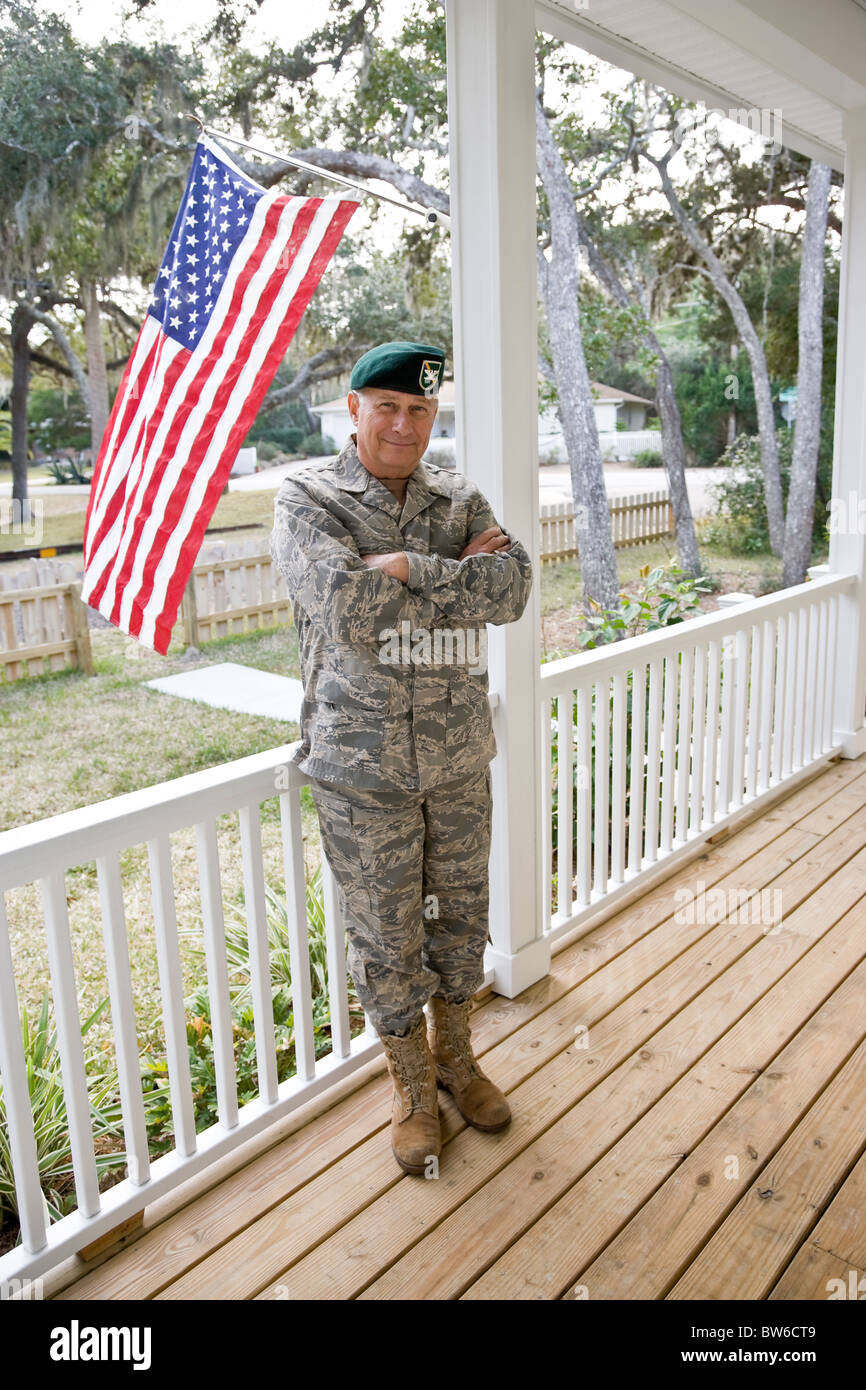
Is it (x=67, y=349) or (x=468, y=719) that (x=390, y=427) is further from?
(x=67, y=349)

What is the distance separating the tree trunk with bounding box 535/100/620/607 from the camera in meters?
5.53

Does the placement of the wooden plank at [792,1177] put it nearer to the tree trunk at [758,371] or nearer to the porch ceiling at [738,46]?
the porch ceiling at [738,46]

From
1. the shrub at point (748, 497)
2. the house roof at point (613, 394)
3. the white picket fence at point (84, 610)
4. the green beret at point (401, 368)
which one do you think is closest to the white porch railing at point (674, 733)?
the white picket fence at point (84, 610)

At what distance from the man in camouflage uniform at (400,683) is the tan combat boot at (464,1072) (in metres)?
0.10

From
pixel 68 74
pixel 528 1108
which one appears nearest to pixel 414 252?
pixel 68 74

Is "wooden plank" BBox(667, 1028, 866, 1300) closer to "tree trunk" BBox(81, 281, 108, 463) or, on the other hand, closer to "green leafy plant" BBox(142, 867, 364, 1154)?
"green leafy plant" BBox(142, 867, 364, 1154)

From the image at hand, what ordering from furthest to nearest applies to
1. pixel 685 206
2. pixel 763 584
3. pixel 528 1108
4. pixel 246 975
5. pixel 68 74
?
1. pixel 763 584
2. pixel 685 206
3. pixel 68 74
4. pixel 246 975
5. pixel 528 1108

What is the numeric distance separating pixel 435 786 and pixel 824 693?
3061 millimetres

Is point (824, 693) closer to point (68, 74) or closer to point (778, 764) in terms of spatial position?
point (778, 764)

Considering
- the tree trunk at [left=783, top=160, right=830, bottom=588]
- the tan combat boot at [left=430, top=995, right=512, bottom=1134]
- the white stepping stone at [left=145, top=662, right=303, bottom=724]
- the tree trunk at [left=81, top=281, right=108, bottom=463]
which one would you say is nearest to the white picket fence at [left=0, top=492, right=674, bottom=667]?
the white stepping stone at [left=145, top=662, right=303, bottom=724]

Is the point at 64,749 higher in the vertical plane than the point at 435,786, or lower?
lower

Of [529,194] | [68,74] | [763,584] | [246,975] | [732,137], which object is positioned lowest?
[246,975]

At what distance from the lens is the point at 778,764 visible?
4.13m

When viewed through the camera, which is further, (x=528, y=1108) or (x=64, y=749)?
(x=64, y=749)
